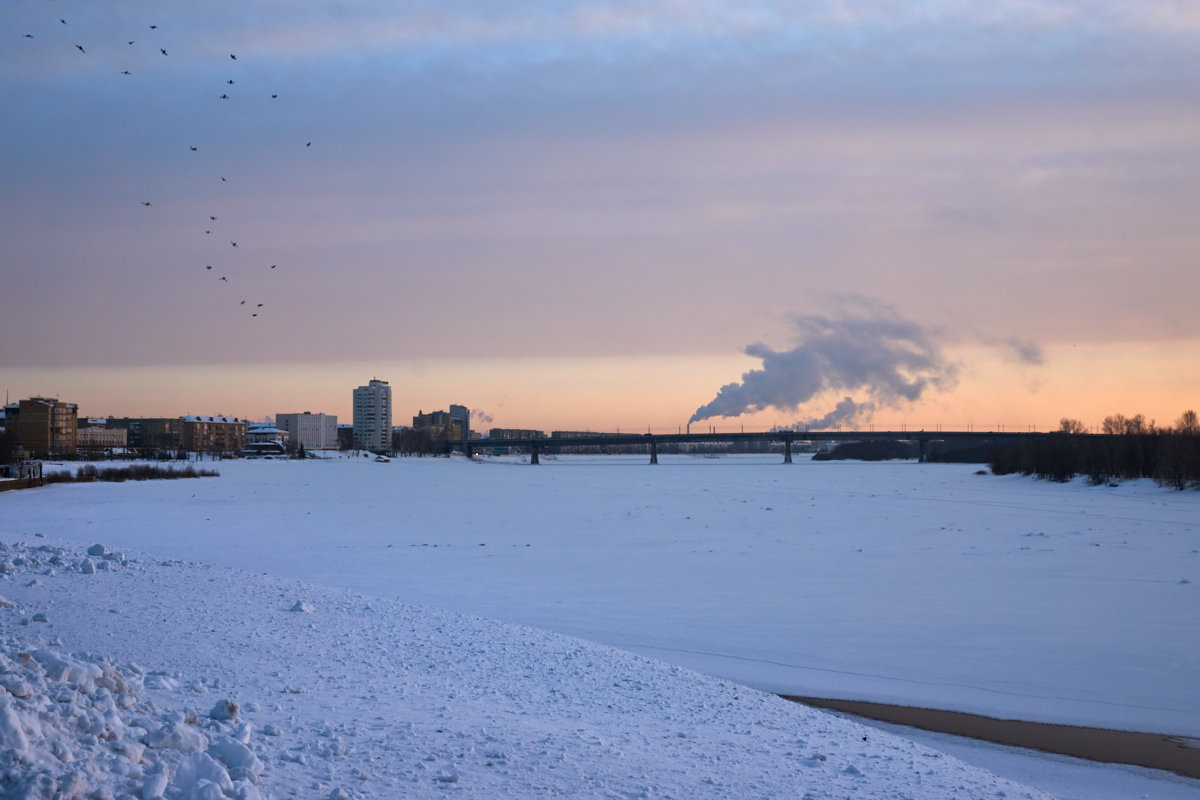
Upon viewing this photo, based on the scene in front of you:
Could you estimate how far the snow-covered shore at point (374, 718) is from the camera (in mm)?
6031

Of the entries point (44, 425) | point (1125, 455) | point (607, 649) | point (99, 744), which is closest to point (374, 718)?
point (99, 744)

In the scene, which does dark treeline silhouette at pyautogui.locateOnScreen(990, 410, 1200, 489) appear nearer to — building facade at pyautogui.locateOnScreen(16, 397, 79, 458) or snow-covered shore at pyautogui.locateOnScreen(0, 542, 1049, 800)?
snow-covered shore at pyautogui.locateOnScreen(0, 542, 1049, 800)

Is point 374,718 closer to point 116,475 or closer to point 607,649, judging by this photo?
point 607,649

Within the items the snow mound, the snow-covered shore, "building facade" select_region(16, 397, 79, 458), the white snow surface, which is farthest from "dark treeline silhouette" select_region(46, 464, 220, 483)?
"building facade" select_region(16, 397, 79, 458)

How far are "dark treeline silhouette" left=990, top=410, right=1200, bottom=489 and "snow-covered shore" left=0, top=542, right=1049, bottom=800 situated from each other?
63.4 metres

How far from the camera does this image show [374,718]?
7.84 metres

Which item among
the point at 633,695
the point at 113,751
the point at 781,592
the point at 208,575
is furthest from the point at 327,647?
the point at 781,592

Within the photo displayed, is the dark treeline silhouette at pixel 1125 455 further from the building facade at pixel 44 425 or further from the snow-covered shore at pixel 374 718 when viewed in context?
the building facade at pixel 44 425

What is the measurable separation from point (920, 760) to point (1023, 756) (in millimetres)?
1747

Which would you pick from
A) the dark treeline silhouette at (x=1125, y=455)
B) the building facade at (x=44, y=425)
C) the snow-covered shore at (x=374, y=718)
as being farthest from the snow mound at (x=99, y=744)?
the building facade at (x=44, y=425)

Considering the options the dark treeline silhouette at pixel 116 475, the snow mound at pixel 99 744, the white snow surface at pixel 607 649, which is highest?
the snow mound at pixel 99 744

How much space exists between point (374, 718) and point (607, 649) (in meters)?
4.56

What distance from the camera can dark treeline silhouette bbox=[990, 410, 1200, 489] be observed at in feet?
205

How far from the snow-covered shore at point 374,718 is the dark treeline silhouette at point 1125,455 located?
208ft
